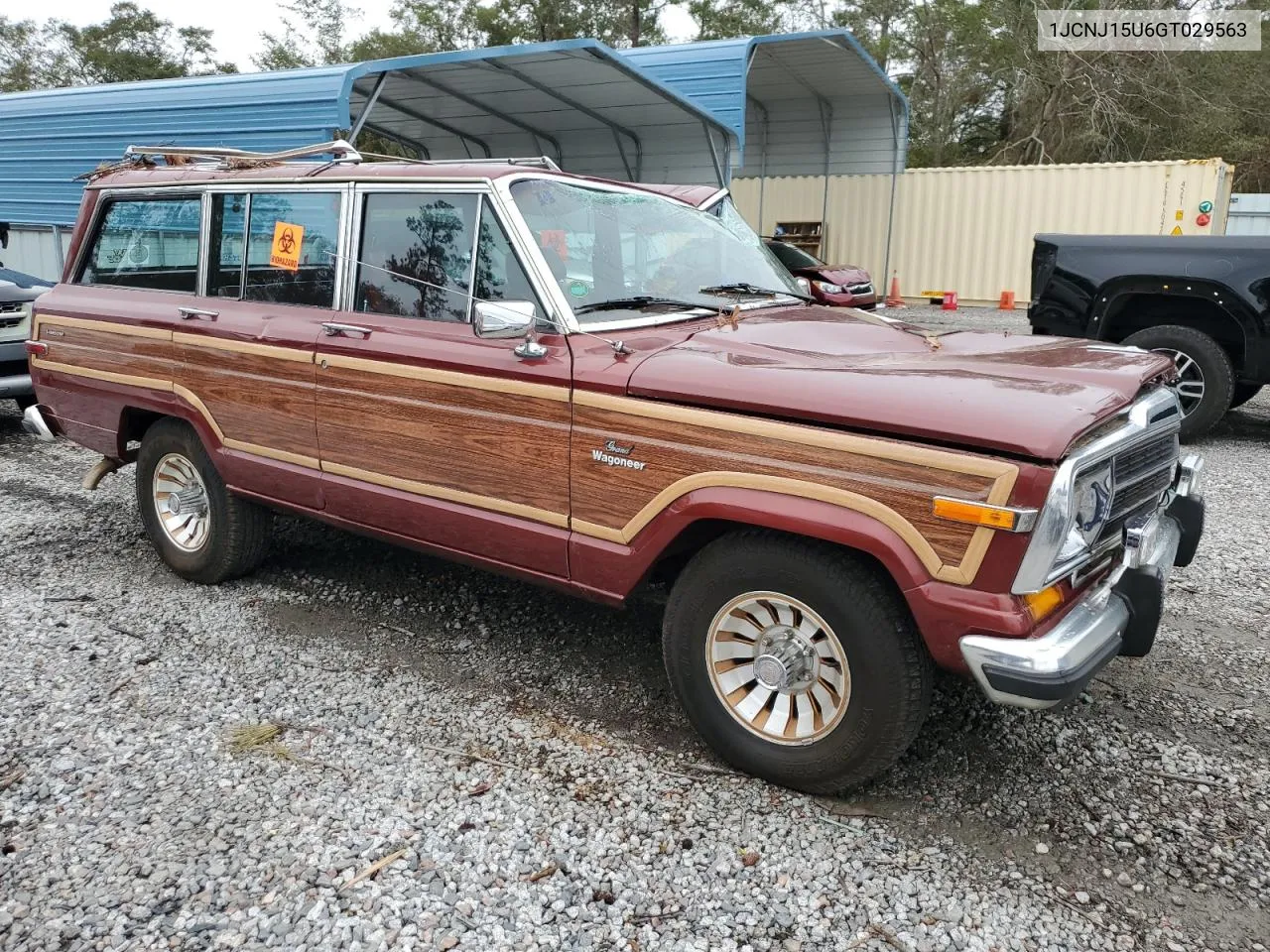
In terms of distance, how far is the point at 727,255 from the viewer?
13.9ft

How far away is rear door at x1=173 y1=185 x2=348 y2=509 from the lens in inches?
159

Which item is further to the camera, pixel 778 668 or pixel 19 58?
pixel 19 58

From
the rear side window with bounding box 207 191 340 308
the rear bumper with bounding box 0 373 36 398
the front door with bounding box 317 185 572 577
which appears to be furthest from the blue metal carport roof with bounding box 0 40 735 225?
the front door with bounding box 317 185 572 577

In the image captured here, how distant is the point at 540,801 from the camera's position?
3012 millimetres

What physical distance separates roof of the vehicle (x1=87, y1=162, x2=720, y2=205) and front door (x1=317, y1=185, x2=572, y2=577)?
0.07 metres

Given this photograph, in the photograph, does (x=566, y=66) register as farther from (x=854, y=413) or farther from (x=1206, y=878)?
(x=1206, y=878)

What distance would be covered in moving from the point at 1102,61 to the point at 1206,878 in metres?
25.5

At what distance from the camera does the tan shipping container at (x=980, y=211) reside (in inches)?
652

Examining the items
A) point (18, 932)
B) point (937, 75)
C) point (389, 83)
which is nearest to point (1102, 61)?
point (937, 75)

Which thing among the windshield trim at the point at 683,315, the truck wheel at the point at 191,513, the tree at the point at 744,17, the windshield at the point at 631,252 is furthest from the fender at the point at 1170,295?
the tree at the point at 744,17

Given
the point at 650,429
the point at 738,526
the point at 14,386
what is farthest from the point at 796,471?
the point at 14,386

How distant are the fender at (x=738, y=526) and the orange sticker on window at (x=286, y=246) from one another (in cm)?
193

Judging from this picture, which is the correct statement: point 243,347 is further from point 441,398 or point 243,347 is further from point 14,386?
point 14,386

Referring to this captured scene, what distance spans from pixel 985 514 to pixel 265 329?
10.3 ft
